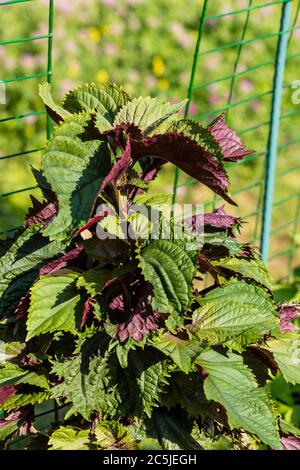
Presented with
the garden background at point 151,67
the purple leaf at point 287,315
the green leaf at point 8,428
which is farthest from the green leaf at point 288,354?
the garden background at point 151,67

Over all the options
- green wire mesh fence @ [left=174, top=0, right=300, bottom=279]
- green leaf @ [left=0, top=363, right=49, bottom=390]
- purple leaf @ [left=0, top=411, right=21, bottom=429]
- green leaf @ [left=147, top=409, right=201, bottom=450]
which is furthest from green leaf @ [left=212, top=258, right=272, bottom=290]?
green wire mesh fence @ [left=174, top=0, right=300, bottom=279]

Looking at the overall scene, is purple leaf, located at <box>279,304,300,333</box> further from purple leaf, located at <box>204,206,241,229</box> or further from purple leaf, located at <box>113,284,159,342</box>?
purple leaf, located at <box>113,284,159,342</box>

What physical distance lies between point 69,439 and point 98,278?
15.2 inches

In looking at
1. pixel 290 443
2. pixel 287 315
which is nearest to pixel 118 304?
pixel 287 315

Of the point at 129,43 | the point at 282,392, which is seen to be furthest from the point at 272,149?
the point at 129,43

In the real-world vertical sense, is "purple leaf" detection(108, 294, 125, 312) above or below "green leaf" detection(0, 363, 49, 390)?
above

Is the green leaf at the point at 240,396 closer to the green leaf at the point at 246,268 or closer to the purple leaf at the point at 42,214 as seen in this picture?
the green leaf at the point at 246,268

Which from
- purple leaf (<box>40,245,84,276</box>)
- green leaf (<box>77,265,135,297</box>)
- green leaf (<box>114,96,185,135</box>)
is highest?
green leaf (<box>114,96,185,135</box>)

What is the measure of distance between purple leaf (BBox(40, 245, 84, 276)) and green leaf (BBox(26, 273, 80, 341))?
2 centimetres

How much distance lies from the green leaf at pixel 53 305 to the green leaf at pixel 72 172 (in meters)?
0.16

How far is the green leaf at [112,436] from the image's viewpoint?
5.56ft

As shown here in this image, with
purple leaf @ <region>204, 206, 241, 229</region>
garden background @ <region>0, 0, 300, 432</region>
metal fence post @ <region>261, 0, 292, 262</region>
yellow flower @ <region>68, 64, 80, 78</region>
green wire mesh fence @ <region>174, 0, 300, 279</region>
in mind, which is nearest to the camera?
purple leaf @ <region>204, 206, 241, 229</region>

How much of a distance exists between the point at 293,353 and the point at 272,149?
45.0 inches

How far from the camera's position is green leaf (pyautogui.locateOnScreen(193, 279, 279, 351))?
5.70ft
